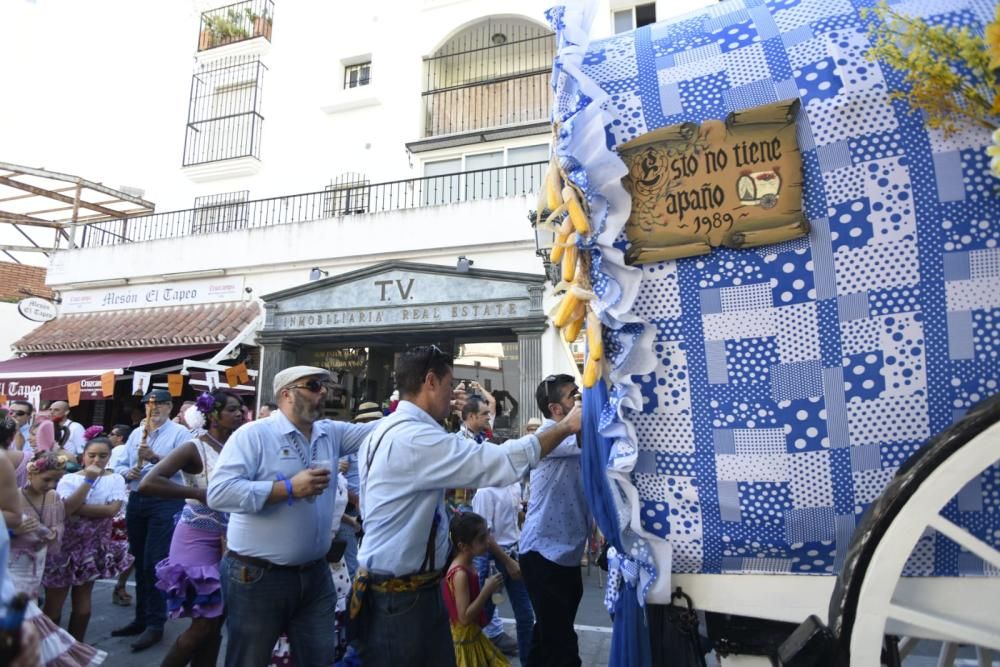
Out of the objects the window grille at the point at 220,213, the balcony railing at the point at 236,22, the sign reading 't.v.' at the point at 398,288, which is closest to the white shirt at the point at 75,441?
the sign reading 't.v.' at the point at 398,288

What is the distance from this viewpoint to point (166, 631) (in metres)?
4.84

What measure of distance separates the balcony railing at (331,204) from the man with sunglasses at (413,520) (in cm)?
851

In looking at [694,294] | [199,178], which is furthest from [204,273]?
[694,294]

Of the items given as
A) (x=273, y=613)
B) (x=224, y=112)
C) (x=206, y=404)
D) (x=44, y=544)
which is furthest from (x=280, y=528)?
(x=224, y=112)

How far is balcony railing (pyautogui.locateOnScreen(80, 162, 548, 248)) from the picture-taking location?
37.3ft

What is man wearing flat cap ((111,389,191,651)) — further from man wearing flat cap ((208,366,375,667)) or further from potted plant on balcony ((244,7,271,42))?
potted plant on balcony ((244,7,271,42))

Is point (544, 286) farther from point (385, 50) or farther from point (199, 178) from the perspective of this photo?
point (199, 178)

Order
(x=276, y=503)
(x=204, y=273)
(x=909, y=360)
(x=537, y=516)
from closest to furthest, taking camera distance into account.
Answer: (x=909, y=360), (x=276, y=503), (x=537, y=516), (x=204, y=273)

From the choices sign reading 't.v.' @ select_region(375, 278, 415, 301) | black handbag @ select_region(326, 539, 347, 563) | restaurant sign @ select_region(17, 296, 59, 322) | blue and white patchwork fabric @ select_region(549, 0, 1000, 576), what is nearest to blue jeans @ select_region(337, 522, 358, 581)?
black handbag @ select_region(326, 539, 347, 563)

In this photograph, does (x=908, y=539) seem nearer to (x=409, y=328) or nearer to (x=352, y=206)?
(x=409, y=328)

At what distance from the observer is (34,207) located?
15336mm

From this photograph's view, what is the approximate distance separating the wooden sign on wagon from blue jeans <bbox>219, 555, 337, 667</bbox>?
2.15 m

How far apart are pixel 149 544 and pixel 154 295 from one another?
394 inches

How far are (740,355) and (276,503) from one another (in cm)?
211
